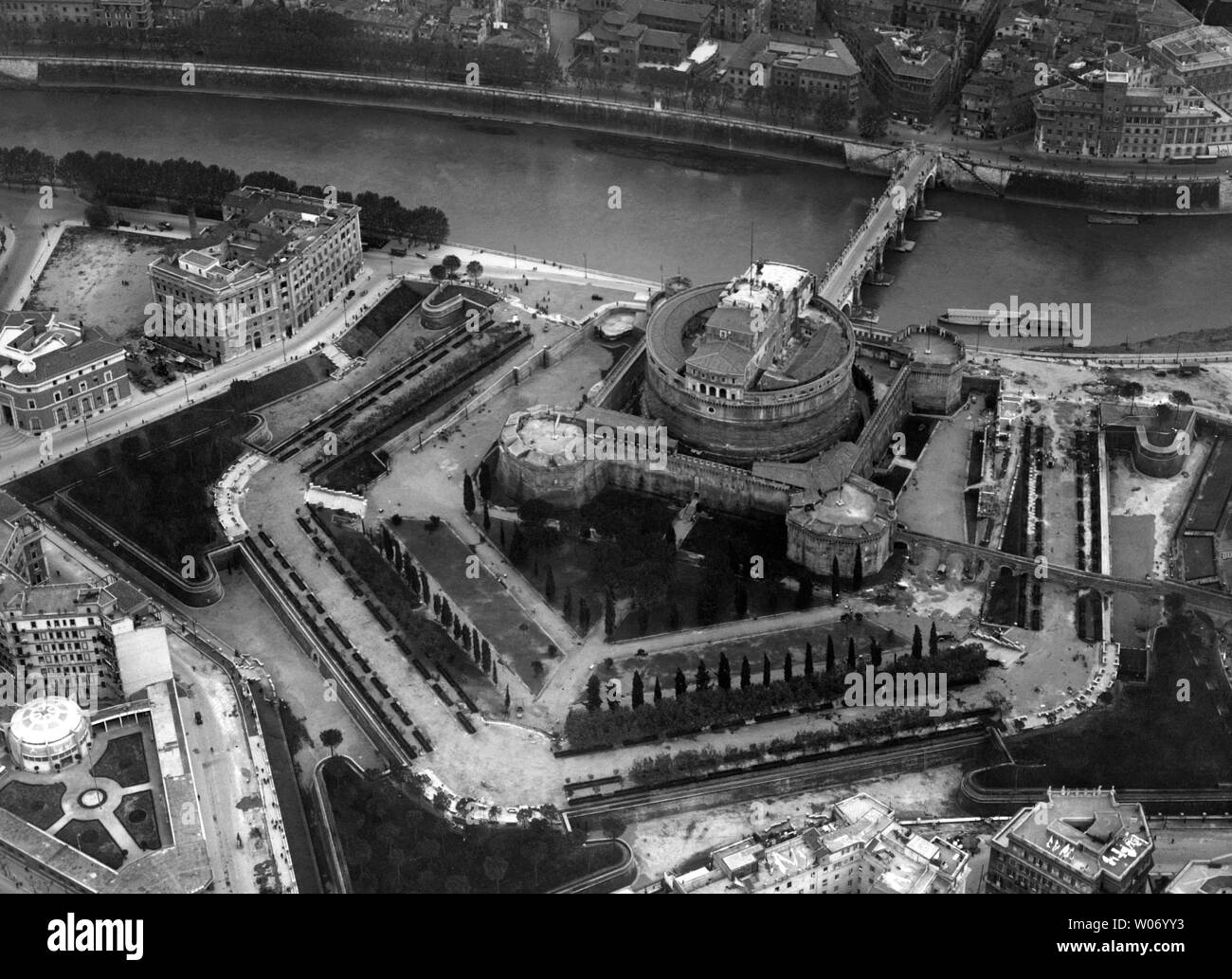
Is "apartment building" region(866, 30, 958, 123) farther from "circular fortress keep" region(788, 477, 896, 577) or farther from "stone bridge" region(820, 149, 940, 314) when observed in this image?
"circular fortress keep" region(788, 477, 896, 577)

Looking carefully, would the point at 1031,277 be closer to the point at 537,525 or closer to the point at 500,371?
the point at 500,371

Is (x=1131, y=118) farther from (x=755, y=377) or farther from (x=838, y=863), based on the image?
(x=838, y=863)

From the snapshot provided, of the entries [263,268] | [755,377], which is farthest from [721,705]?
[263,268]

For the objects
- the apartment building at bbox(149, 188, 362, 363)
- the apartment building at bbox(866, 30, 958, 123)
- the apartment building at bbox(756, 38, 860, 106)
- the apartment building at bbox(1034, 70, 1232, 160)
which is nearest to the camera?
the apartment building at bbox(149, 188, 362, 363)

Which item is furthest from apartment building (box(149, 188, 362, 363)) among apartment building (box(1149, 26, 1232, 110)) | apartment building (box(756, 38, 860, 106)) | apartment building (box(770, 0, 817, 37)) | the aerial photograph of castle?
apartment building (box(1149, 26, 1232, 110))

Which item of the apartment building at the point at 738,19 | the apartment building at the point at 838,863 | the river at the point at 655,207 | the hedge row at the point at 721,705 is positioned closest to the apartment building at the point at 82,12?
the river at the point at 655,207

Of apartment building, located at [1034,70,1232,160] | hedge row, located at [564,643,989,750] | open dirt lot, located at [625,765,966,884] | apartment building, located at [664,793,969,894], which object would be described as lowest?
open dirt lot, located at [625,765,966,884]
